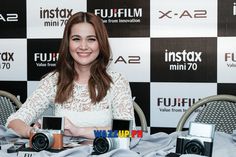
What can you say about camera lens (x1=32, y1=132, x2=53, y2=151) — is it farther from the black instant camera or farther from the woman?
the woman

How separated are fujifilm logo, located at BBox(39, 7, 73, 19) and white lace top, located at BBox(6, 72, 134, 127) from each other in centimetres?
72

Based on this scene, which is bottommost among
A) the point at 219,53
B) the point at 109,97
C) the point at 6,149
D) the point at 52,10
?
the point at 6,149

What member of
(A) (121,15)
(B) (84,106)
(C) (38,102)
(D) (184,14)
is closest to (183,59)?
(D) (184,14)

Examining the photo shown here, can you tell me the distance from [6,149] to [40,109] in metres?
0.60

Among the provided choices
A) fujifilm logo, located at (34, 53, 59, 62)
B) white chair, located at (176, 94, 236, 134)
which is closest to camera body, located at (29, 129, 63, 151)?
white chair, located at (176, 94, 236, 134)

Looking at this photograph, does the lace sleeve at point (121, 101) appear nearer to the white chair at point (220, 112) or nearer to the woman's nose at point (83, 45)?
the woman's nose at point (83, 45)

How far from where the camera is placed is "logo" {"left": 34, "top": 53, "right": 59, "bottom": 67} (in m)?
2.71

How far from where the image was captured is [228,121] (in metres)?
2.12

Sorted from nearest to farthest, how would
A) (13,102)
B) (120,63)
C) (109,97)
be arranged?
(109,97)
(13,102)
(120,63)

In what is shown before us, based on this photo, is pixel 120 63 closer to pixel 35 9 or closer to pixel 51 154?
pixel 35 9

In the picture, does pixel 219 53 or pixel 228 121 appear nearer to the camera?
pixel 228 121

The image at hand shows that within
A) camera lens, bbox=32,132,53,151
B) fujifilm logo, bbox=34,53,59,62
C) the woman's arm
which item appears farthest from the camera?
fujifilm logo, bbox=34,53,59,62

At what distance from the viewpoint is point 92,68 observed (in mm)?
2080

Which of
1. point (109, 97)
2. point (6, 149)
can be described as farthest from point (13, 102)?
point (6, 149)
